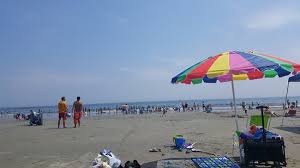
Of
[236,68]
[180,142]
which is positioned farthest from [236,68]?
[180,142]

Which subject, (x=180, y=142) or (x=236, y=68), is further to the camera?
(x=180, y=142)

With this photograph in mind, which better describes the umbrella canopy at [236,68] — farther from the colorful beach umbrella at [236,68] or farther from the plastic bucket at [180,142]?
the plastic bucket at [180,142]

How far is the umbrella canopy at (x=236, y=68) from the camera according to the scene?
6.95 metres

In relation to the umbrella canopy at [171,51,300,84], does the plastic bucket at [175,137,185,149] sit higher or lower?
lower

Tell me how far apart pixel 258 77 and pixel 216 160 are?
189 cm

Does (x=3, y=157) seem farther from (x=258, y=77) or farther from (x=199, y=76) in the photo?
(x=258, y=77)

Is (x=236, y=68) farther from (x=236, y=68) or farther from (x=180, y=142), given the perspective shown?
(x=180, y=142)

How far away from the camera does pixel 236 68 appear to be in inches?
274

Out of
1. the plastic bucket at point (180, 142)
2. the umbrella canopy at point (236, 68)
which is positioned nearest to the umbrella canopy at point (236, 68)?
the umbrella canopy at point (236, 68)

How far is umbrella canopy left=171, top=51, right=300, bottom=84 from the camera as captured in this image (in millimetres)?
6947

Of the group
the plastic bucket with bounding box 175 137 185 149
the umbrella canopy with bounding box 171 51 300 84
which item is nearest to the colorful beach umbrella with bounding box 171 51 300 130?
the umbrella canopy with bounding box 171 51 300 84

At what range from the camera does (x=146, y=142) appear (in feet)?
41.3

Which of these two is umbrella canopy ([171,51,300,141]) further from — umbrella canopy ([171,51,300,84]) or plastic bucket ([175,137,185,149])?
plastic bucket ([175,137,185,149])

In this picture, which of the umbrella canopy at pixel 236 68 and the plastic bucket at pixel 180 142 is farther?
the plastic bucket at pixel 180 142
